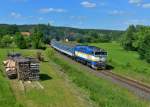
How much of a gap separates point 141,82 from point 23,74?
14.1 metres

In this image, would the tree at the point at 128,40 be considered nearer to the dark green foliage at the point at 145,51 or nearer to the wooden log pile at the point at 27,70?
the dark green foliage at the point at 145,51

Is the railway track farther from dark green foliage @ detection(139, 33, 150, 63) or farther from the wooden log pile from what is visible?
dark green foliage @ detection(139, 33, 150, 63)

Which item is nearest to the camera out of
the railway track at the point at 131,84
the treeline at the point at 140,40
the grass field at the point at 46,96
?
→ the grass field at the point at 46,96

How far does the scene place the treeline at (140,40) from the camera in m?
76.0

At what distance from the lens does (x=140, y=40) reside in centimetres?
9006

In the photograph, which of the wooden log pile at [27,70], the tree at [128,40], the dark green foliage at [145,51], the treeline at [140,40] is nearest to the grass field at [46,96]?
the wooden log pile at [27,70]

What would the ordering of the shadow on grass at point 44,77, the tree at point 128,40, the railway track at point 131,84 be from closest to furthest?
1. the railway track at point 131,84
2. the shadow on grass at point 44,77
3. the tree at point 128,40

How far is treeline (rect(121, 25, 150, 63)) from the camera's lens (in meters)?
76.0

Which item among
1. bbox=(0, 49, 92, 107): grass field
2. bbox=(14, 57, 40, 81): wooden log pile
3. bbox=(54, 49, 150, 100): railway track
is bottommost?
bbox=(54, 49, 150, 100): railway track

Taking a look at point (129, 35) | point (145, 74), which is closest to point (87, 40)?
point (129, 35)

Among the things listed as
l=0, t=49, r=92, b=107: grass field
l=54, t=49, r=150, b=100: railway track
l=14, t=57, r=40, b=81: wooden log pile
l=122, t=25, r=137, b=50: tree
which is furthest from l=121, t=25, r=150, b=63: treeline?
l=0, t=49, r=92, b=107: grass field

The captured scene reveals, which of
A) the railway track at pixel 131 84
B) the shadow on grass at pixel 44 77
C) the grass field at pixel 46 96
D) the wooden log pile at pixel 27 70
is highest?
the wooden log pile at pixel 27 70

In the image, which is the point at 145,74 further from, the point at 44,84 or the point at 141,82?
the point at 44,84

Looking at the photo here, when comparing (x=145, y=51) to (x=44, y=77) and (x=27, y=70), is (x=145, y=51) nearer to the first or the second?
(x=44, y=77)
